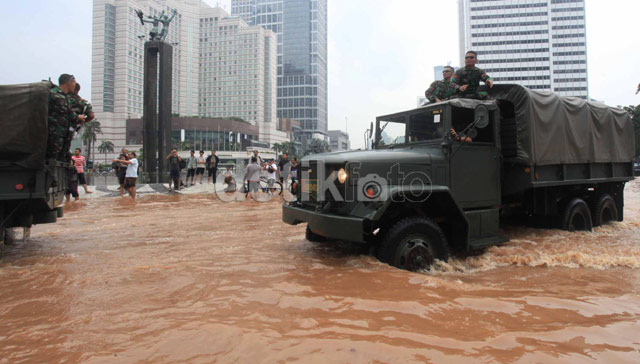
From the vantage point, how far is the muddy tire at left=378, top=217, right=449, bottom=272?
156 inches

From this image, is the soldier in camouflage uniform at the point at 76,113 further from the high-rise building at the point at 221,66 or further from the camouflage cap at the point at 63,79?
the high-rise building at the point at 221,66

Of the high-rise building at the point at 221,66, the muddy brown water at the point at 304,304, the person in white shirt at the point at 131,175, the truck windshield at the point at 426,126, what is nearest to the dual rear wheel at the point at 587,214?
the muddy brown water at the point at 304,304

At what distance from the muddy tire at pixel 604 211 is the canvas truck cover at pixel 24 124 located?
912 cm

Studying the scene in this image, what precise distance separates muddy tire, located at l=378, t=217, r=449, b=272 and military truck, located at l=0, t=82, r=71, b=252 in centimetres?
412

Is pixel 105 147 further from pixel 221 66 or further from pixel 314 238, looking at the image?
pixel 314 238

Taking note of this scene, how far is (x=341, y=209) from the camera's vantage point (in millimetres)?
4156

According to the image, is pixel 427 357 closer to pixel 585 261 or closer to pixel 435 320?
pixel 435 320

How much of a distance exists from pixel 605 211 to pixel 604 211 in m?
0.05

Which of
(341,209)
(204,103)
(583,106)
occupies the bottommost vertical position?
(341,209)

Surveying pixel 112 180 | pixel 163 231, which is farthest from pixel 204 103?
pixel 163 231

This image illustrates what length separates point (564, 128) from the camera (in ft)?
19.8

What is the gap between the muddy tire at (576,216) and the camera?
20.5 feet

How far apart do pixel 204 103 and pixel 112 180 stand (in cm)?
12326

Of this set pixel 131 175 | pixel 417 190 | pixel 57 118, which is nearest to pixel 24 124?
pixel 57 118
